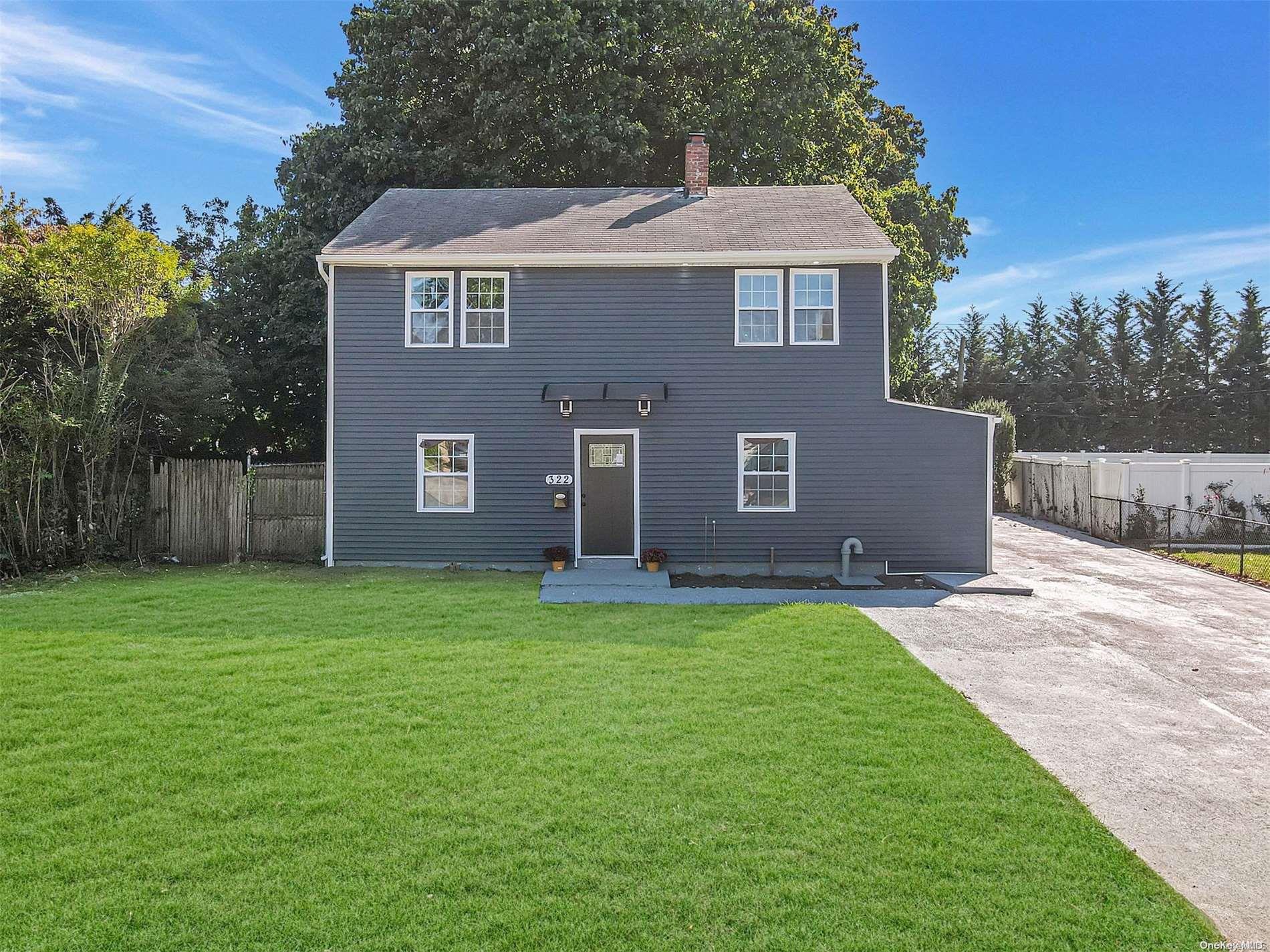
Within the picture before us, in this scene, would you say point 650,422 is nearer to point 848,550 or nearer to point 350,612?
point 848,550

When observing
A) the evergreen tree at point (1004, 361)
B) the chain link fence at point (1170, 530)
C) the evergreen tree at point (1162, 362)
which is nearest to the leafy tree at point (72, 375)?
the chain link fence at point (1170, 530)

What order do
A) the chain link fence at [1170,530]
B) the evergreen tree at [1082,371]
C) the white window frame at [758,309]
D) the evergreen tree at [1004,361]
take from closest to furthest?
the white window frame at [758,309] < the chain link fence at [1170,530] < the evergreen tree at [1082,371] < the evergreen tree at [1004,361]

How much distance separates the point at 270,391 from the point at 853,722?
20.6 metres

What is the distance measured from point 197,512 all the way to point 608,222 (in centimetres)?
925

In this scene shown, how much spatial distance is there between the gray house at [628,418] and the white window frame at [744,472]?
0.12ft

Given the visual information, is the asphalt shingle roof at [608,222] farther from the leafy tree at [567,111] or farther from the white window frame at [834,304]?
the leafy tree at [567,111]

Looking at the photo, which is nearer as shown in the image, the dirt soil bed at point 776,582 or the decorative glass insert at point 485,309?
the dirt soil bed at point 776,582

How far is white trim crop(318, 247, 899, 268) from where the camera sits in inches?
509

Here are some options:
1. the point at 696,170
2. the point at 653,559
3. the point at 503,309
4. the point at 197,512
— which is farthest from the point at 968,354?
the point at 197,512

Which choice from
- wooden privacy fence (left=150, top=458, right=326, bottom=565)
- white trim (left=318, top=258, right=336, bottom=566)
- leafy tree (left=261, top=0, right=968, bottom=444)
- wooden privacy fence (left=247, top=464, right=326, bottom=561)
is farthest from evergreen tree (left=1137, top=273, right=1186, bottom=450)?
wooden privacy fence (left=150, top=458, right=326, bottom=565)

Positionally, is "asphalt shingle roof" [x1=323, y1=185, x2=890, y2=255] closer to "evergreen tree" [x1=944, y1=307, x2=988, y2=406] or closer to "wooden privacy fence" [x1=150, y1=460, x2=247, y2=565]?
"wooden privacy fence" [x1=150, y1=460, x2=247, y2=565]

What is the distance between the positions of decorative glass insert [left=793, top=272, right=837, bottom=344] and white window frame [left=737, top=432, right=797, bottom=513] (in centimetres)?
174

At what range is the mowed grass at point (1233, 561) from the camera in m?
13.1

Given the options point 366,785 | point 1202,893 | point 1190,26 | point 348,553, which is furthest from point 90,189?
point 1190,26
